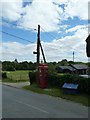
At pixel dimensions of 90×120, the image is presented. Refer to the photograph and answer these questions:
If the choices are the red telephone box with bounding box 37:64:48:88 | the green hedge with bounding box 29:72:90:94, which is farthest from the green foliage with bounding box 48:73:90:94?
the red telephone box with bounding box 37:64:48:88

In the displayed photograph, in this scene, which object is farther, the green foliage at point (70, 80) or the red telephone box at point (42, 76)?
the red telephone box at point (42, 76)

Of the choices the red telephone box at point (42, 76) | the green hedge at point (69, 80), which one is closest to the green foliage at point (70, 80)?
the green hedge at point (69, 80)

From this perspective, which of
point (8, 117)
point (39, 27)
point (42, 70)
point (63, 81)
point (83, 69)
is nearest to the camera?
point (8, 117)

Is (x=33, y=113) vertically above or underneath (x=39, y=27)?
underneath

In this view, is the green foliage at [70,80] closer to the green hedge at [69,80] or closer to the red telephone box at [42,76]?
the green hedge at [69,80]

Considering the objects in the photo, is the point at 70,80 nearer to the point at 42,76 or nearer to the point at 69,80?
the point at 69,80

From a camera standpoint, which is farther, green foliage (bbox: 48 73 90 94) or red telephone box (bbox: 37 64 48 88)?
red telephone box (bbox: 37 64 48 88)

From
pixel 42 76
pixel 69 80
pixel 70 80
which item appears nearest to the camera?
pixel 70 80

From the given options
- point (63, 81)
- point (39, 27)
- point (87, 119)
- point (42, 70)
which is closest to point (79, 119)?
point (87, 119)

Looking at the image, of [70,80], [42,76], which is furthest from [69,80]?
[42,76]

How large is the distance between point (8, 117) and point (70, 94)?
1022cm

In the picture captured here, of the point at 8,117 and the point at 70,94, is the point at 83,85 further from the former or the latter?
the point at 8,117

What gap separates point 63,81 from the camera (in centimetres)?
2494

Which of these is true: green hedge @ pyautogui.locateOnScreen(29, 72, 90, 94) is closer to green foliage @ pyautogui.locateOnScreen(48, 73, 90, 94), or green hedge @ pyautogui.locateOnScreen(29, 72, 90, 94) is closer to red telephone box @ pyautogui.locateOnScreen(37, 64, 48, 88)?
green foliage @ pyautogui.locateOnScreen(48, 73, 90, 94)
